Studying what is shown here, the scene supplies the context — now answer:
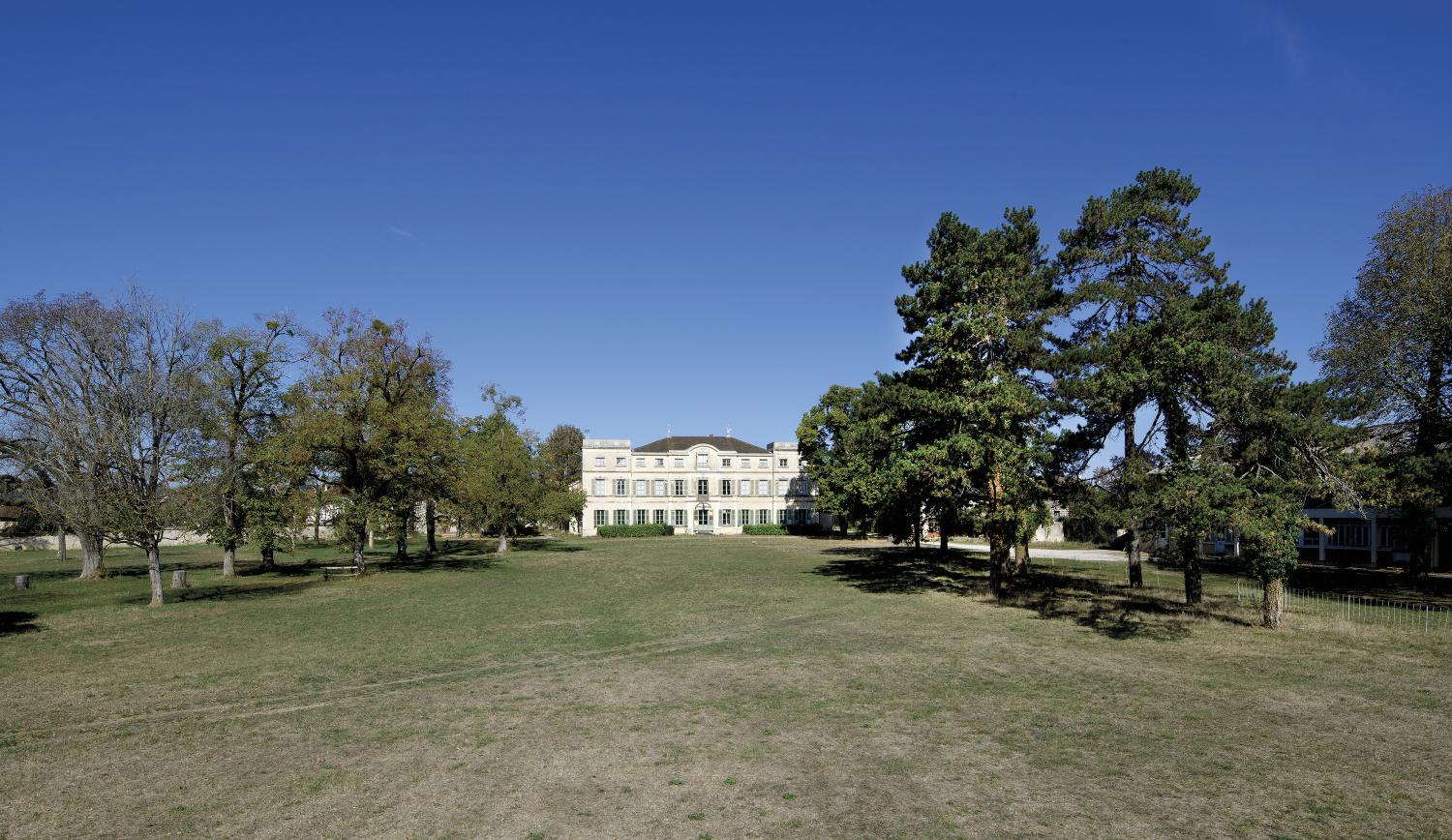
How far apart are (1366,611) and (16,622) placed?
4737 cm

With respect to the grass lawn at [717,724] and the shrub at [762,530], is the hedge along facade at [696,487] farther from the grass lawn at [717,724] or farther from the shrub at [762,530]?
the grass lawn at [717,724]

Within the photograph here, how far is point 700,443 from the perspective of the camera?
91750mm

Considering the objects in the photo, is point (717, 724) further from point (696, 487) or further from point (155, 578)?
point (696, 487)

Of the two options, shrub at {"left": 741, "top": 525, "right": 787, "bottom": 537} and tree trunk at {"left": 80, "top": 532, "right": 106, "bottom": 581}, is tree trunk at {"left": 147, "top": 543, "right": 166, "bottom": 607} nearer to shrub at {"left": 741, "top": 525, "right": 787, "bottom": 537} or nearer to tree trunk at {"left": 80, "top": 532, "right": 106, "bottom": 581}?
tree trunk at {"left": 80, "top": 532, "right": 106, "bottom": 581}

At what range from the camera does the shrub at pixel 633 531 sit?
85875 millimetres

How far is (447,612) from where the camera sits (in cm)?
2792

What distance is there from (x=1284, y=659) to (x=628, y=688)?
16539 millimetres

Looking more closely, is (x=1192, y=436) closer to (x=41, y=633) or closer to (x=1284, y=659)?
(x=1284, y=659)

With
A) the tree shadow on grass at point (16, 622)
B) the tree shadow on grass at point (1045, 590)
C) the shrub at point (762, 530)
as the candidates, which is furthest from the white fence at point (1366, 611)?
the shrub at point (762, 530)

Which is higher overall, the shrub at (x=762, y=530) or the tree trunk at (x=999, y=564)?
the tree trunk at (x=999, y=564)

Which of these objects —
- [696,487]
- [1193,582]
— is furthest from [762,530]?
[1193,582]

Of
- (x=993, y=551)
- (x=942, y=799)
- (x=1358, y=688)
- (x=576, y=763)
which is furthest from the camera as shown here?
(x=993, y=551)

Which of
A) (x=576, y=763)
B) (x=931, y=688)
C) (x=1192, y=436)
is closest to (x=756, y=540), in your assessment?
(x=1192, y=436)

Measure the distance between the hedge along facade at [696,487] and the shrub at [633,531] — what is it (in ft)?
7.20
